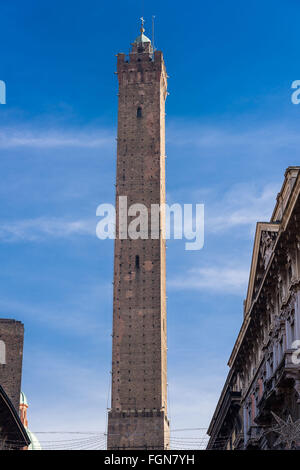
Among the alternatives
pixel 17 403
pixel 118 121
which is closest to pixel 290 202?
pixel 17 403

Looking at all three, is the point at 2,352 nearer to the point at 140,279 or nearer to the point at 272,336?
the point at 140,279

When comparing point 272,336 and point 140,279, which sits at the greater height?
point 140,279

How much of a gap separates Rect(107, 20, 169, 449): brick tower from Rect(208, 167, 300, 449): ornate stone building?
115 feet

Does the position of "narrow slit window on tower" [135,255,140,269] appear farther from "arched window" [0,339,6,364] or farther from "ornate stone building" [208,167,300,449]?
"ornate stone building" [208,167,300,449]

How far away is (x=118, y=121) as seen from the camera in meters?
89.8

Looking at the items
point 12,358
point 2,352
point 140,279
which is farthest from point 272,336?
point 140,279

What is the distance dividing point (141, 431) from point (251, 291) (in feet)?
139

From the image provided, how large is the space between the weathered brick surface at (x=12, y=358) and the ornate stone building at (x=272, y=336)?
23.5 m

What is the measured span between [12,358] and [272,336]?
34.7 meters

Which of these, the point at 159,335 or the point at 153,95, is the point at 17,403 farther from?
the point at 153,95

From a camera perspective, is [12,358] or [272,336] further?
[12,358]

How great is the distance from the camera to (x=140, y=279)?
84000mm

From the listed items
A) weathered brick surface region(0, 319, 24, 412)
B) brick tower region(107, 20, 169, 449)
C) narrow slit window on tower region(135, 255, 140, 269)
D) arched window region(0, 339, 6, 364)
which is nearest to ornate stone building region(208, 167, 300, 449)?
weathered brick surface region(0, 319, 24, 412)
